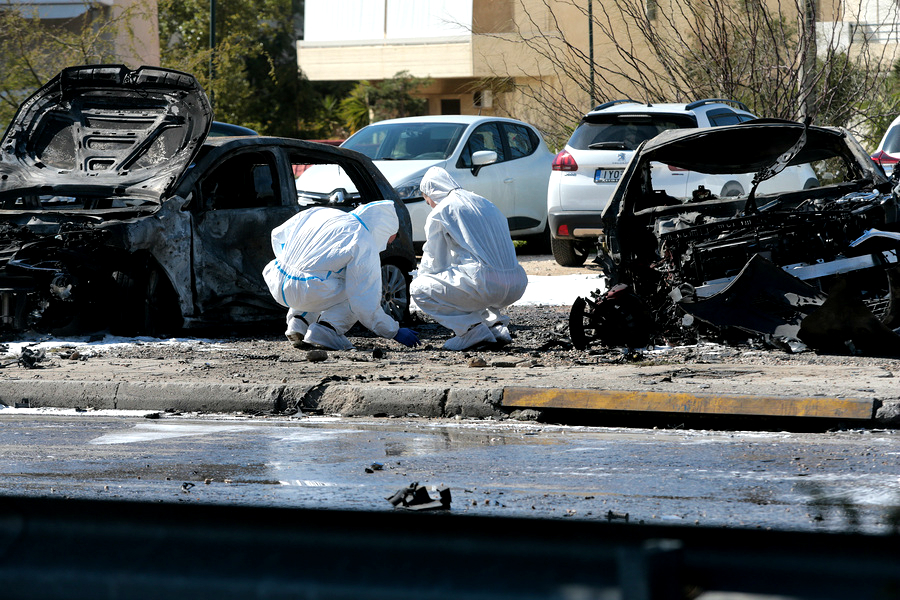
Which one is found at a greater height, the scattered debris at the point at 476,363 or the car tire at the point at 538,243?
the scattered debris at the point at 476,363

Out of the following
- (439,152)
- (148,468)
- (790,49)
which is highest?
(790,49)

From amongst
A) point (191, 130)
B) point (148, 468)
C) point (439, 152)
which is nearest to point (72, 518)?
point (148, 468)

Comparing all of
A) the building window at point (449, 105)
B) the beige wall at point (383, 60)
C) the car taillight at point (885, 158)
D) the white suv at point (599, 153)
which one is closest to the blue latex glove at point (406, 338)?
the white suv at point (599, 153)

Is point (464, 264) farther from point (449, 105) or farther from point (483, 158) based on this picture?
point (449, 105)

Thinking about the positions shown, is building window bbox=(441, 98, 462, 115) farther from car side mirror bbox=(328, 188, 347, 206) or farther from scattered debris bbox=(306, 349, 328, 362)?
scattered debris bbox=(306, 349, 328, 362)

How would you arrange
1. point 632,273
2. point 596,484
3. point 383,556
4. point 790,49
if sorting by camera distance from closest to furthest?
point 383,556
point 596,484
point 632,273
point 790,49

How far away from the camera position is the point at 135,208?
873 centimetres

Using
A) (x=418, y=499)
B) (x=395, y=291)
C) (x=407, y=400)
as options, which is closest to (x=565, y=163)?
(x=395, y=291)

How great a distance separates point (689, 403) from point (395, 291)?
170 inches

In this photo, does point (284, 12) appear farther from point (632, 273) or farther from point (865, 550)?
point (865, 550)

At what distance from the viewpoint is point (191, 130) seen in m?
8.98

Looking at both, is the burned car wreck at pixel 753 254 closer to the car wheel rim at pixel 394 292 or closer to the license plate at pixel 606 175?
the car wheel rim at pixel 394 292

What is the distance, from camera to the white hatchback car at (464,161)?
517 inches

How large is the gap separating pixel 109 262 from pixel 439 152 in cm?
613
